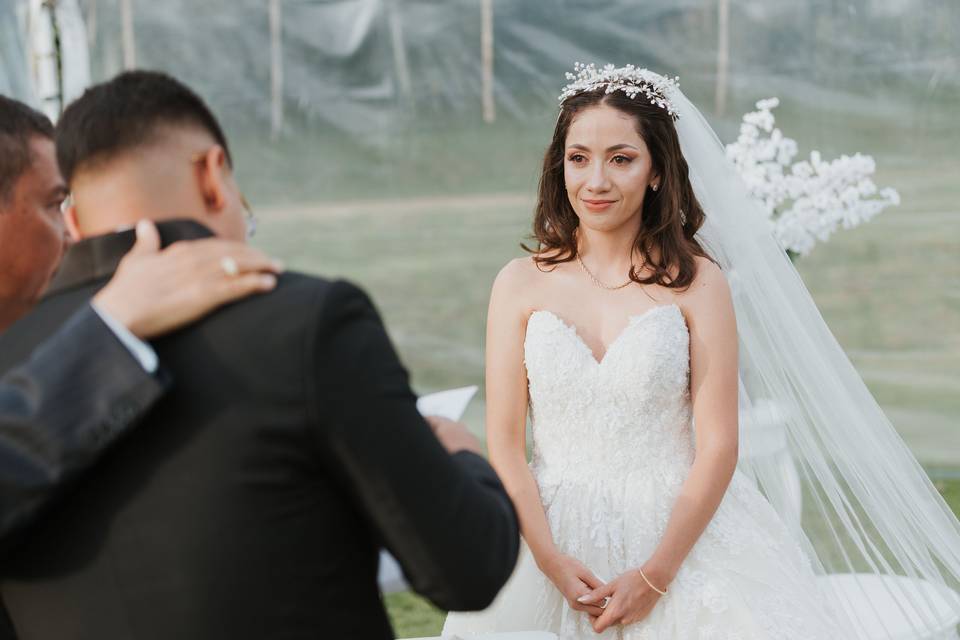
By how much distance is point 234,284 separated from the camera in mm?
1211

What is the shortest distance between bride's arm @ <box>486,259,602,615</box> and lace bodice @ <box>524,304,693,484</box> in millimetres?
41

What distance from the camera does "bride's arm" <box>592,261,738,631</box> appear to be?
2.55 meters

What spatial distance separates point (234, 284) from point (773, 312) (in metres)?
2.13

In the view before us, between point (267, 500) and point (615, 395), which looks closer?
point (267, 500)

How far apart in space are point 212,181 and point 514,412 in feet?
5.07

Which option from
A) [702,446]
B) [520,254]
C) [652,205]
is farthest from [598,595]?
[520,254]

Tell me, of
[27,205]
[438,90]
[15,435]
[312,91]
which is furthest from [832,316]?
[15,435]

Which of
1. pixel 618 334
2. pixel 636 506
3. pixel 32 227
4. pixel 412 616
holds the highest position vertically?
pixel 32 227

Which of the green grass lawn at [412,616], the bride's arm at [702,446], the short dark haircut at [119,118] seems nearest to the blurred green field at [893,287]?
the green grass lawn at [412,616]

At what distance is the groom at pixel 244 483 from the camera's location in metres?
1.19

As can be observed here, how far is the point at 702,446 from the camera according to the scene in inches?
105

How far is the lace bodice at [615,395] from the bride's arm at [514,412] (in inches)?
1.6

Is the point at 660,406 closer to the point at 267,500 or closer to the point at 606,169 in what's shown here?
the point at 606,169

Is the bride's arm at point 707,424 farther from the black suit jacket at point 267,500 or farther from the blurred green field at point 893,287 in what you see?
the blurred green field at point 893,287
